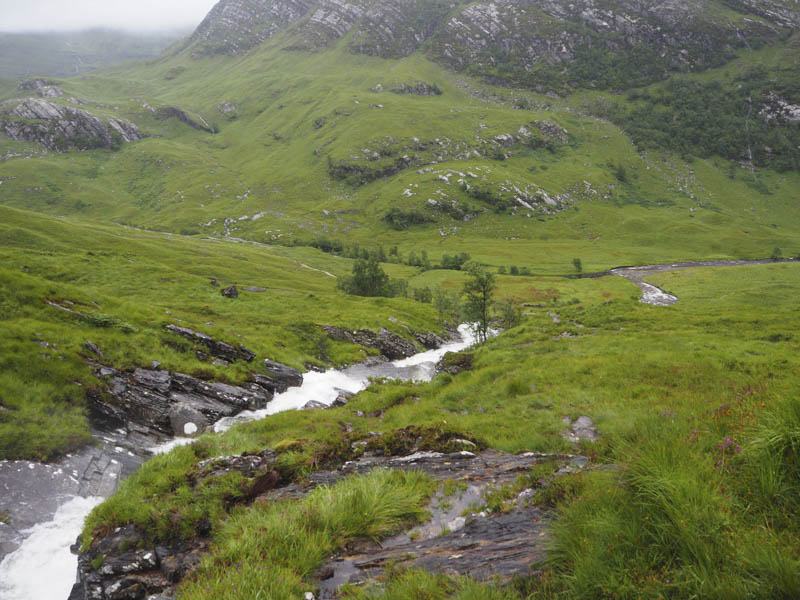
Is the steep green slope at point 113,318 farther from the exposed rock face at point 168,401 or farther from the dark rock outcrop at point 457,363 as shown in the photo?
the dark rock outcrop at point 457,363

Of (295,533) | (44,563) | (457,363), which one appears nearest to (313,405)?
(457,363)

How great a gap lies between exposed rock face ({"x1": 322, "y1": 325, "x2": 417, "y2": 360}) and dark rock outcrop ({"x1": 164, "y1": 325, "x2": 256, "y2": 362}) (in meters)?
17.5

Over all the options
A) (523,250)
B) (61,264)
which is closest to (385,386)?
(61,264)

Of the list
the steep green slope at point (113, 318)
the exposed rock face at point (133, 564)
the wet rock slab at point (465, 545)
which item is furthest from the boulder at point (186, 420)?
the wet rock slab at point (465, 545)

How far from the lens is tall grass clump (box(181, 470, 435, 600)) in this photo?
520cm

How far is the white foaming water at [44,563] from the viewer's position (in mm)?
9047

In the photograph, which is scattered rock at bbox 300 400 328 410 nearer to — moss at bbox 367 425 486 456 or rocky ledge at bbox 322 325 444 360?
moss at bbox 367 425 486 456

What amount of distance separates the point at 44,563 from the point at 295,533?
31.1ft

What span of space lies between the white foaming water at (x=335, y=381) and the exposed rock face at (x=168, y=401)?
3.30ft

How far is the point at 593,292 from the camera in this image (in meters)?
103

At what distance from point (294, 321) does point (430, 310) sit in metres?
31.7

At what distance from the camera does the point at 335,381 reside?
34.5 metres

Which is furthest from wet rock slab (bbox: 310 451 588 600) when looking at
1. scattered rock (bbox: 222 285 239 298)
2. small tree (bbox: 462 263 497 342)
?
scattered rock (bbox: 222 285 239 298)

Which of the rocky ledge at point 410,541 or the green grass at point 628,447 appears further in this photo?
the rocky ledge at point 410,541
